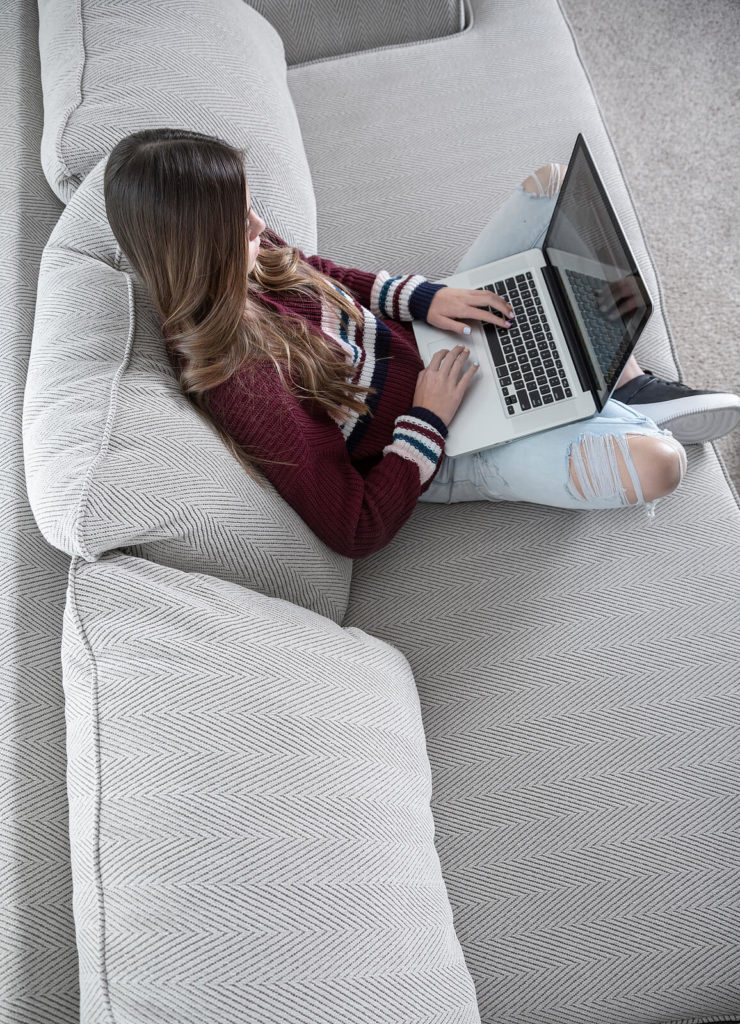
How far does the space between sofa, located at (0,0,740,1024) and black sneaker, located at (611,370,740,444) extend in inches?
2.6

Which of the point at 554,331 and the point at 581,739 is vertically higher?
the point at 554,331

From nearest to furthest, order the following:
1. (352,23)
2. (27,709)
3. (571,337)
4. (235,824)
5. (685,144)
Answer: (235,824) < (27,709) < (571,337) < (352,23) < (685,144)

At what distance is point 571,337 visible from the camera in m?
1.09

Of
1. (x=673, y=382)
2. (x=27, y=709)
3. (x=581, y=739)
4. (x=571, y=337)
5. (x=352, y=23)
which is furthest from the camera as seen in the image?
(x=352, y=23)

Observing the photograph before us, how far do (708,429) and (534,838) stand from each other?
2.14 feet

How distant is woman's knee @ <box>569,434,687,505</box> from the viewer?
1003 millimetres

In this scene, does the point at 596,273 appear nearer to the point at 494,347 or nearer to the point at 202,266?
the point at 494,347

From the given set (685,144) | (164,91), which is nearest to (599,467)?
(164,91)

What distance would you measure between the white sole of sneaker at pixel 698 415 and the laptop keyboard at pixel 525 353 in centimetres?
15

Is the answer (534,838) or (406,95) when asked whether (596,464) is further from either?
(406,95)

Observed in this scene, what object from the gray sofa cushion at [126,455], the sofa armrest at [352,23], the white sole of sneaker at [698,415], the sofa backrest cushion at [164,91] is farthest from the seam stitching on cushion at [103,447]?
the sofa armrest at [352,23]

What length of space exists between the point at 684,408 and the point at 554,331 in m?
0.23

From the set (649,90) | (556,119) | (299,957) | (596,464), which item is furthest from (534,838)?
(649,90)

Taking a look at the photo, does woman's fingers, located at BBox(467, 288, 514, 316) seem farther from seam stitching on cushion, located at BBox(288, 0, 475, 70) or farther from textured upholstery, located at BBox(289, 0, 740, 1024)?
seam stitching on cushion, located at BBox(288, 0, 475, 70)
